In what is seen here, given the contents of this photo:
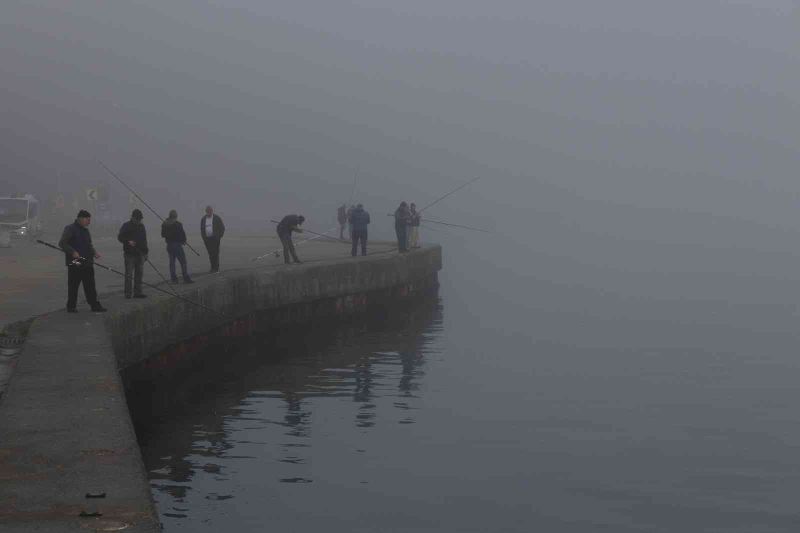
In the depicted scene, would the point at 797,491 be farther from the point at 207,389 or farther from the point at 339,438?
the point at 207,389

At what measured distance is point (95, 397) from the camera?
12.7m

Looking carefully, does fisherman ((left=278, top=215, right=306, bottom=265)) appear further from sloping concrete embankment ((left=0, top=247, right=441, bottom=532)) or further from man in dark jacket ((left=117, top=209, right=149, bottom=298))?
man in dark jacket ((left=117, top=209, right=149, bottom=298))

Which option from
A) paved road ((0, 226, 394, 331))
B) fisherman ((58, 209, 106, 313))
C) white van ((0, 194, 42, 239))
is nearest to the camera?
fisherman ((58, 209, 106, 313))

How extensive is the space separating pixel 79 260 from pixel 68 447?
835cm

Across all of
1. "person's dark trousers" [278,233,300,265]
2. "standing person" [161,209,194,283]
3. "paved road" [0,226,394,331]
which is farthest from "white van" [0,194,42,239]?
"standing person" [161,209,194,283]

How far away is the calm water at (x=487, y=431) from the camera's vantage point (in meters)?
13.6

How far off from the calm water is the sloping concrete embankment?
930mm

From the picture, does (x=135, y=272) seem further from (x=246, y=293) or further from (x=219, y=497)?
(x=219, y=497)

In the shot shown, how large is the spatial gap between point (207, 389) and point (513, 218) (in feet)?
435

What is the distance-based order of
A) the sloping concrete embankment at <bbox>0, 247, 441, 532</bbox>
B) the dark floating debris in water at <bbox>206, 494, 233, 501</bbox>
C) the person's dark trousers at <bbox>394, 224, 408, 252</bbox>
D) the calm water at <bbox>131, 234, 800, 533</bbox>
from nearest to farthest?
the sloping concrete embankment at <bbox>0, 247, 441, 532</bbox> → the calm water at <bbox>131, 234, 800, 533</bbox> → the dark floating debris in water at <bbox>206, 494, 233, 501</bbox> → the person's dark trousers at <bbox>394, 224, 408, 252</bbox>

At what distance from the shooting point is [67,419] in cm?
1156

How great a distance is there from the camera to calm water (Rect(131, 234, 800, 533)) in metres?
13.6

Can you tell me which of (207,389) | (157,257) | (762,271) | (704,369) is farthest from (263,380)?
(762,271)

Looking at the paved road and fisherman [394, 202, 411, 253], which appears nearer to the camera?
the paved road
